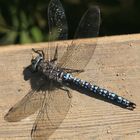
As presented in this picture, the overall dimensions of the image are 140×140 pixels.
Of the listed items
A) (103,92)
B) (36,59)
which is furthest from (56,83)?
(103,92)

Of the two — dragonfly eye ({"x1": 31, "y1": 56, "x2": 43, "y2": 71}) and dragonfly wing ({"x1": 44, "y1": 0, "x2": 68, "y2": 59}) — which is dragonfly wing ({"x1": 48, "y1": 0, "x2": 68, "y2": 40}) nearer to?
dragonfly wing ({"x1": 44, "y1": 0, "x2": 68, "y2": 59})

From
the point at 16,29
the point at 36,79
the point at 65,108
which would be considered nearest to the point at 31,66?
the point at 36,79

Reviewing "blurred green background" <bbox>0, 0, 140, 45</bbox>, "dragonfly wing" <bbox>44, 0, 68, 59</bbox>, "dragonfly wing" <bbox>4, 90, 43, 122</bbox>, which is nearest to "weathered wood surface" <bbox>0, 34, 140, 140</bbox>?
"dragonfly wing" <bbox>4, 90, 43, 122</bbox>

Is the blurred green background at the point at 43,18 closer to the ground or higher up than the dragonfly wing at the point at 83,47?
closer to the ground

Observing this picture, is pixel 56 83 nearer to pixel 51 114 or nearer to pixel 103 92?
pixel 51 114

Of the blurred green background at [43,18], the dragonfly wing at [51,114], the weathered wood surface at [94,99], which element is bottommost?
the blurred green background at [43,18]

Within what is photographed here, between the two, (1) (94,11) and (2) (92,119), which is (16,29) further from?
(2) (92,119)

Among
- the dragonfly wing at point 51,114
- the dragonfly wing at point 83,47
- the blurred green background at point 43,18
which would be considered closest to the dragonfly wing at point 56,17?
the dragonfly wing at point 83,47

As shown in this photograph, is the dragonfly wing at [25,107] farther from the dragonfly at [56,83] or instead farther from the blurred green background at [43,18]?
the blurred green background at [43,18]
